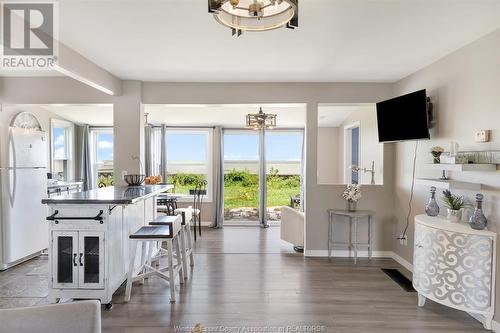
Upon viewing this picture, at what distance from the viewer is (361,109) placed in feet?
18.3

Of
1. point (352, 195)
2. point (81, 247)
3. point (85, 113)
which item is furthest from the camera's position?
point (85, 113)

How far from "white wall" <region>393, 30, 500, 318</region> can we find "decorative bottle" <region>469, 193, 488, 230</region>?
0.10m

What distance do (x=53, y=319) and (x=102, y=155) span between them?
6259 millimetres

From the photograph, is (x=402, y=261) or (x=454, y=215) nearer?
(x=454, y=215)

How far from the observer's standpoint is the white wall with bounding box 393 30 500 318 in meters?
2.53

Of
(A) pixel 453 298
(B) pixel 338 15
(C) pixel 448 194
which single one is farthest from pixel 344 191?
(B) pixel 338 15

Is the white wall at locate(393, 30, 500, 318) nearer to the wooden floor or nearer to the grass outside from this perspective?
the wooden floor

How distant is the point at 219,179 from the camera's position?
6457 mm

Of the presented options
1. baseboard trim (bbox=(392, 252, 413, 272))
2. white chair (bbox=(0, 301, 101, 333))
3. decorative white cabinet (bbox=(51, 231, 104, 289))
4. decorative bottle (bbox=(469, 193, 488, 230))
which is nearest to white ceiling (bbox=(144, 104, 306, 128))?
baseboard trim (bbox=(392, 252, 413, 272))

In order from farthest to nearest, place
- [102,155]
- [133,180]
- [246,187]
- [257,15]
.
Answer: [102,155] → [246,187] → [133,180] → [257,15]

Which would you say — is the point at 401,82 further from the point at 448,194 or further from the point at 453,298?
the point at 453,298

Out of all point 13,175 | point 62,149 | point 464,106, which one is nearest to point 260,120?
point 464,106

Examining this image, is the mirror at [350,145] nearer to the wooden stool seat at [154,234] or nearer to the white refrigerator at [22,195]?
the wooden stool seat at [154,234]

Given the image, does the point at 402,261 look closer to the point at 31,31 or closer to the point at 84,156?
the point at 31,31
